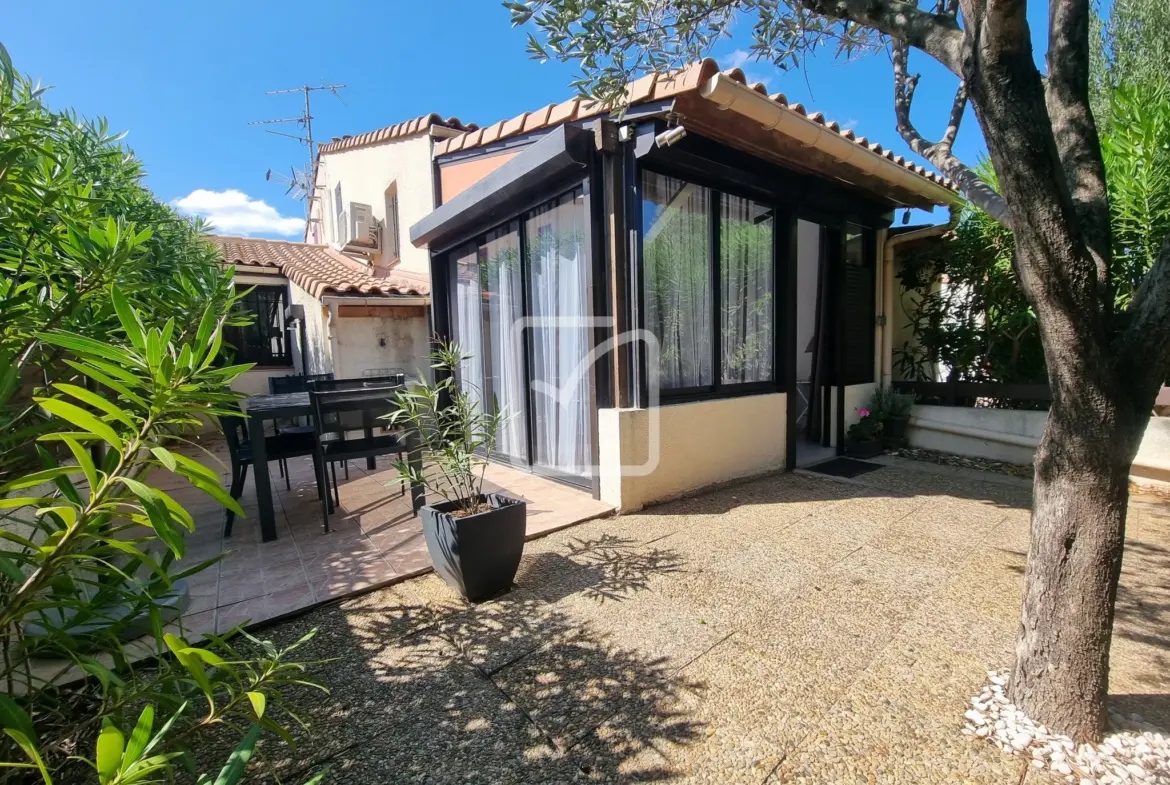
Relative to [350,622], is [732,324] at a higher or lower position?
higher

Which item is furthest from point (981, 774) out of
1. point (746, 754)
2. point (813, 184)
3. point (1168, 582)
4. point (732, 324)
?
point (813, 184)

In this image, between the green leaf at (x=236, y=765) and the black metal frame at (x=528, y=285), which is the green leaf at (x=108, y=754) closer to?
the green leaf at (x=236, y=765)

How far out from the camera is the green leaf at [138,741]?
97 centimetres

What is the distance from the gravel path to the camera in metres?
1.81

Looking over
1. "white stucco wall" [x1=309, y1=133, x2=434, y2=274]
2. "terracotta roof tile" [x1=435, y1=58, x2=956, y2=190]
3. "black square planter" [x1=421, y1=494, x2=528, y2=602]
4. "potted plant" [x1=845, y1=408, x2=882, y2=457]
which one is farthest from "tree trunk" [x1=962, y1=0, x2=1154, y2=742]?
"white stucco wall" [x1=309, y1=133, x2=434, y2=274]

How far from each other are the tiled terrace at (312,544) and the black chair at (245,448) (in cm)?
30

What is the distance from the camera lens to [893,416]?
267 inches

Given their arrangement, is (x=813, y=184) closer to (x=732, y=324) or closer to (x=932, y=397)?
(x=732, y=324)

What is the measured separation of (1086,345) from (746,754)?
72.9 inches

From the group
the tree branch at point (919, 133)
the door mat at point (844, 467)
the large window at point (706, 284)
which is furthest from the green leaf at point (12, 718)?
the door mat at point (844, 467)

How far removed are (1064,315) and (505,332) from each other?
4.94 meters

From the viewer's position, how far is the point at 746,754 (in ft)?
5.95

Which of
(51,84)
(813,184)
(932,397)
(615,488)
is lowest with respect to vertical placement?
(615,488)

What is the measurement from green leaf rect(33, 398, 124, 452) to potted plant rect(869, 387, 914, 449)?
7.65m
